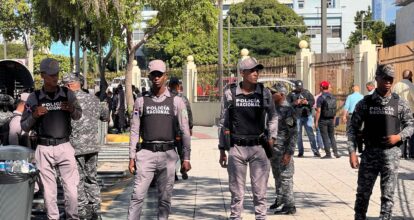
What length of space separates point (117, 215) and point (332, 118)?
332 inches

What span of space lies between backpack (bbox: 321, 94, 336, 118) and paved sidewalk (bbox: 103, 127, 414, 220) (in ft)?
3.83

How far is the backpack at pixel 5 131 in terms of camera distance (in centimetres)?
972

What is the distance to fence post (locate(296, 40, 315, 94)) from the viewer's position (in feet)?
82.4

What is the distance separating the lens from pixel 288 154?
891 cm

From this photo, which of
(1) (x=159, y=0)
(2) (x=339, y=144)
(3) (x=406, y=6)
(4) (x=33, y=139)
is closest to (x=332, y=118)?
(2) (x=339, y=144)

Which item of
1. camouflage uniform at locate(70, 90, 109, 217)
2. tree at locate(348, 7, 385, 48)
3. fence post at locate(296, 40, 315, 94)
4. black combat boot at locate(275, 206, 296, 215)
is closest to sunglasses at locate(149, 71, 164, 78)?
camouflage uniform at locate(70, 90, 109, 217)

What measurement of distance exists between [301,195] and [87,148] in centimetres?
397

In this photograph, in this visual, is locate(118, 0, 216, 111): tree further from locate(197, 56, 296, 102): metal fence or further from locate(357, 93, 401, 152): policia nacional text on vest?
locate(357, 93, 401, 152): policia nacional text on vest

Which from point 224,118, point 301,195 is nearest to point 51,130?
point 224,118

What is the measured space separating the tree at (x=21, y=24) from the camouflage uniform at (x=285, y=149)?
93.8 feet

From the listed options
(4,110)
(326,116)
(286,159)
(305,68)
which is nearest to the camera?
(286,159)

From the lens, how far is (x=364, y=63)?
20.8 meters

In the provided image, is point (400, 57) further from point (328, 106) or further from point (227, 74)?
point (227, 74)

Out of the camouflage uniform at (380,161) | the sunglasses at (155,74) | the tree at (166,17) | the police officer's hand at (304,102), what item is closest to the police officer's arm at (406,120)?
the camouflage uniform at (380,161)
